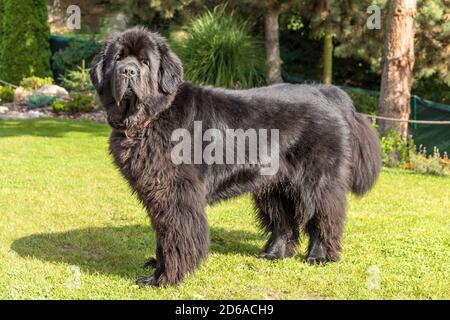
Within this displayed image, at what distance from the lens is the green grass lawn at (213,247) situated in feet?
15.5

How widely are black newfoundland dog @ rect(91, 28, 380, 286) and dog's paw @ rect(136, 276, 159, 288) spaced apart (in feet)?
0.04

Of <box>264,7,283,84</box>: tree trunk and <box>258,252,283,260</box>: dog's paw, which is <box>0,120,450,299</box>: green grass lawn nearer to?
<box>258,252,283,260</box>: dog's paw

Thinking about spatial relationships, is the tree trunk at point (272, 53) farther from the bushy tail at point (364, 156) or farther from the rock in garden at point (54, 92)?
the bushy tail at point (364, 156)

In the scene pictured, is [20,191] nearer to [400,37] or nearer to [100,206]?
[100,206]

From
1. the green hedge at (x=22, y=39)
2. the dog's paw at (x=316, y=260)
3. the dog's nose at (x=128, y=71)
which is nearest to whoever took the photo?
the dog's nose at (x=128, y=71)

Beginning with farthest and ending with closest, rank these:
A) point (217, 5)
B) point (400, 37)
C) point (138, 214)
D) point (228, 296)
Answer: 1. point (217, 5)
2. point (400, 37)
3. point (138, 214)
4. point (228, 296)

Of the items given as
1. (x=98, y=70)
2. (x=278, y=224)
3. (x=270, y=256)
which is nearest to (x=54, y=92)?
(x=278, y=224)

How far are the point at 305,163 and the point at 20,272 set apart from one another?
2.41m

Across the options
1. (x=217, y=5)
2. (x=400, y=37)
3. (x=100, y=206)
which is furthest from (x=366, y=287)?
(x=217, y=5)

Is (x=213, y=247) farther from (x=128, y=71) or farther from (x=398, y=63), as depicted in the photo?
(x=398, y=63)

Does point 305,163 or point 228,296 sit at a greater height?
point 305,163

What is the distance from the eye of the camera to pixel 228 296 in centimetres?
457

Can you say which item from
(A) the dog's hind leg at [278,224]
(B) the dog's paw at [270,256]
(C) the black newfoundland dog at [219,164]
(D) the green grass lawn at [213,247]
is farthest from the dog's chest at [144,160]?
(B) the dog's paw at [270,256]

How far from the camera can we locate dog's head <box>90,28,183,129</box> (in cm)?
461
